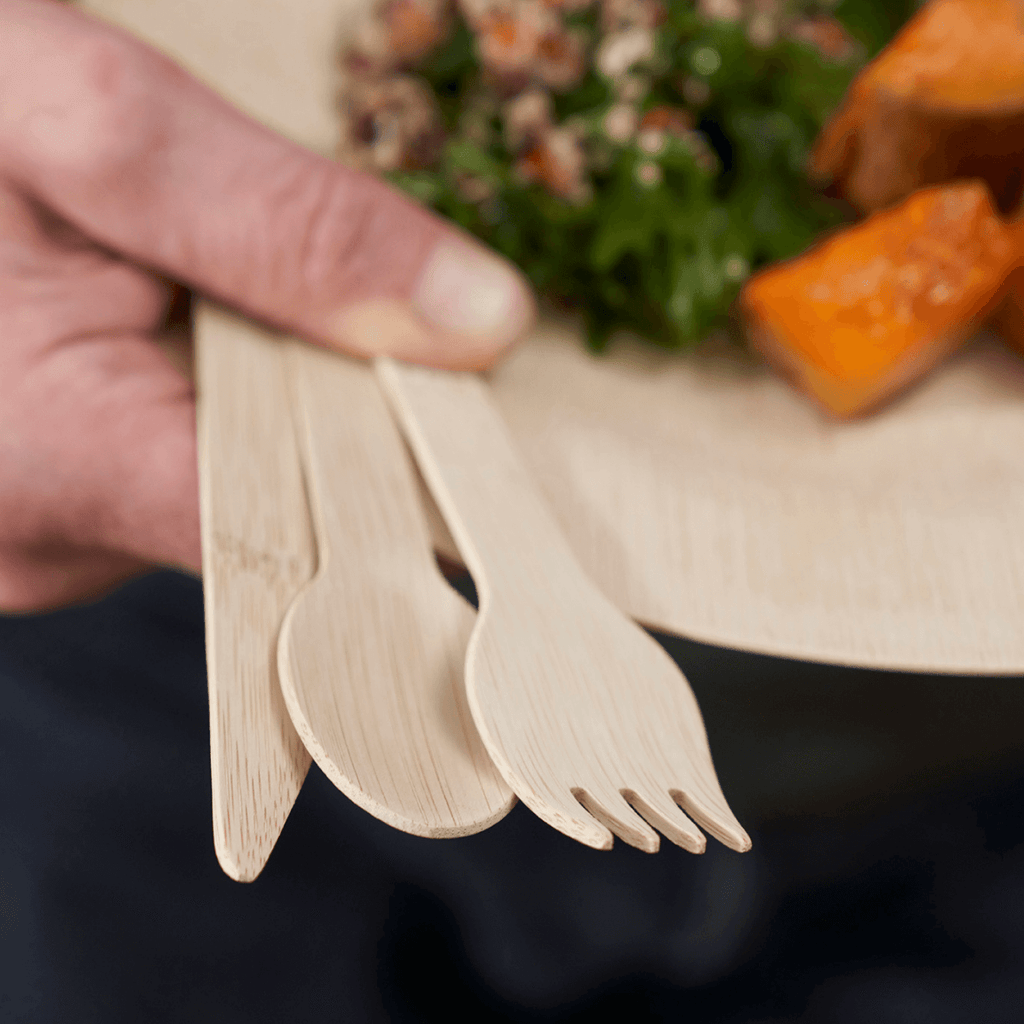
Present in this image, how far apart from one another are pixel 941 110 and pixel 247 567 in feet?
1.97

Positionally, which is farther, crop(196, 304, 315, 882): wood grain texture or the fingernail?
the fingernail

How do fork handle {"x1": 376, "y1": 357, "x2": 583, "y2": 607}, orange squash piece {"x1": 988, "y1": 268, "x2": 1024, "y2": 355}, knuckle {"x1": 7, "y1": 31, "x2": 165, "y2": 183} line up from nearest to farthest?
fork handle {"x1": 376, "y1": 357, "x2": 583, "y2": 607}
knuckle {"x1": 7, "y1": 31, "x2": 165, "y2": 183}
orange squash piece {"x1": 988, "y1": 268, "x2": 1024, "y2": 355}

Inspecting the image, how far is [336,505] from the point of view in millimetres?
537

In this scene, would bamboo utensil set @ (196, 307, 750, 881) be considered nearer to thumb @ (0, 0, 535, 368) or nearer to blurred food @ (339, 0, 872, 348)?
thumb @ (0, 0, 535, 368)

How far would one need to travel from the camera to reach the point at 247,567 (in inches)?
18.5

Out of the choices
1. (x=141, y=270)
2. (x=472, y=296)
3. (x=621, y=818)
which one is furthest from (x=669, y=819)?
(x=141, y=270)

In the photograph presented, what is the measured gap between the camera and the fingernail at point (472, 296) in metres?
0.68

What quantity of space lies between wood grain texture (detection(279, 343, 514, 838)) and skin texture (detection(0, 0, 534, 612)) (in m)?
0.10

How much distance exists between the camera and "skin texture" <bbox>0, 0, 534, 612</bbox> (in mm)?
622

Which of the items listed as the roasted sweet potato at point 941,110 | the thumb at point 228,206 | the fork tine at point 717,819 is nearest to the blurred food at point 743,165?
the roasted sweet potato at point 941,110

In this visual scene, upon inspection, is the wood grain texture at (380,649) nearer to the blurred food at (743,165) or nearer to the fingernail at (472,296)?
the fingernail at (472,296)

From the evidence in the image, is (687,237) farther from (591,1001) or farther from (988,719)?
(591,1001)

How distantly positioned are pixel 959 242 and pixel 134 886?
2.32 ft

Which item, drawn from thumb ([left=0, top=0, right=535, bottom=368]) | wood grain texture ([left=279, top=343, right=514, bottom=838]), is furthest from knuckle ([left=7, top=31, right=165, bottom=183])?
wood grain texture ([left=279, top=343, right=514, bottom=838])
